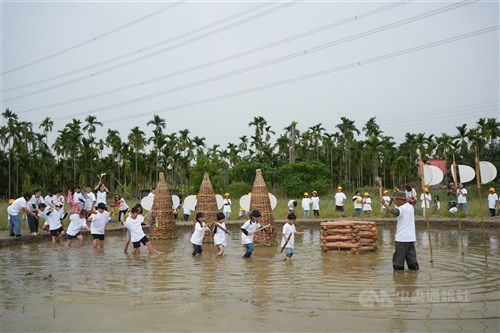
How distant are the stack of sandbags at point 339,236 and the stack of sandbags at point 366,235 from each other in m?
0.16

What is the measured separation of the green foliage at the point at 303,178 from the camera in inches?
1848

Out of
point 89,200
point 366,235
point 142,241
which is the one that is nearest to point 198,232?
point 142,241

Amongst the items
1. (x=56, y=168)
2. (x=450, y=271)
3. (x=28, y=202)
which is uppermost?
(x=56, y=168)

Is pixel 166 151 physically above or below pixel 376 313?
above

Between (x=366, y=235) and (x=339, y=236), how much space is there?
765 millimetres

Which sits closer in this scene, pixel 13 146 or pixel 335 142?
pixel 13 146

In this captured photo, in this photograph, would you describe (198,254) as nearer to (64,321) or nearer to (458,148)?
(64,321)

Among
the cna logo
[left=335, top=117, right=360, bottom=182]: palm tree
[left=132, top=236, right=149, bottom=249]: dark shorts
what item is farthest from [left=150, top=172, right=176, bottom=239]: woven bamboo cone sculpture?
[left=335, top=117, right=360, bottom=182]: palm tree

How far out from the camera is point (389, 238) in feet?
59.2

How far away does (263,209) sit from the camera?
621 inches

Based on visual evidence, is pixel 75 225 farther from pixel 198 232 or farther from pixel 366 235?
pixel 366 235

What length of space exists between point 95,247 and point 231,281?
7.24m

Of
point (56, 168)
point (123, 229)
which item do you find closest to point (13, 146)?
point (56, 168)

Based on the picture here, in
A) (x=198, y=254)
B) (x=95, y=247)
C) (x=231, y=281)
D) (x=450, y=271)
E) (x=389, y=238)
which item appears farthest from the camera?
(x=389, y=238)
